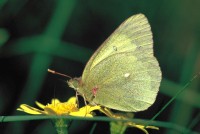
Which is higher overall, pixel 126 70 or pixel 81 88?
pixel 126 70

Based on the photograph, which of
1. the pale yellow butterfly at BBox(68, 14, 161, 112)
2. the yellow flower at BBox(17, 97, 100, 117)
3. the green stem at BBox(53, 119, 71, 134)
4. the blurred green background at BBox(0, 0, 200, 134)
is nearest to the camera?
the green stem at BBox(53, 119, 71, 134)

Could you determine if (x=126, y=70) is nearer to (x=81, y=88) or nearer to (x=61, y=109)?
(x=81, y=88)

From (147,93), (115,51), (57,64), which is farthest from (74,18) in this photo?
(147,93)

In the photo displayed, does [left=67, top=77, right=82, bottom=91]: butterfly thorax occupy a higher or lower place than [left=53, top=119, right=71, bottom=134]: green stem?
higher

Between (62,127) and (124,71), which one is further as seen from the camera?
(124,71)

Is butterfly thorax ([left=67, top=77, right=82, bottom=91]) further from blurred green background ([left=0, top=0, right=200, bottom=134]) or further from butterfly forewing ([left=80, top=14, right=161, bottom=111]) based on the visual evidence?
blurred green background ([left=0, top=0, right=200, bottom=134])

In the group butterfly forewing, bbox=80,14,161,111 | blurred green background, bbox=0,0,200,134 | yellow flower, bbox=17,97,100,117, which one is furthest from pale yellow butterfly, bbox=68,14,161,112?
blurred green background, bbox=0,0,200,134

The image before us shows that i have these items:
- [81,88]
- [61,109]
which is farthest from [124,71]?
[61,109]

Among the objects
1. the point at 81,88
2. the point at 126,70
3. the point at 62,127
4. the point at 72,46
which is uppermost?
the point at 72,46

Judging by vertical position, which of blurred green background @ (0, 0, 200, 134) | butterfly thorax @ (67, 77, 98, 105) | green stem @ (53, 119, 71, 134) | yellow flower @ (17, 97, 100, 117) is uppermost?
blurred green background @ (0, 0, 200, 134)
